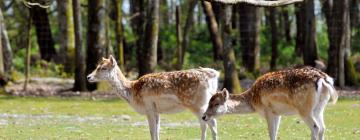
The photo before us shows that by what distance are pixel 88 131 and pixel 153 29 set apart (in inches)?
359

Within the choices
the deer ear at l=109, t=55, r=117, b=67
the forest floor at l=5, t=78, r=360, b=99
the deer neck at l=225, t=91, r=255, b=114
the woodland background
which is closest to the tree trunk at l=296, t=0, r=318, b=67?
the woodland background

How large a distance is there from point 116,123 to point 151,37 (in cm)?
751

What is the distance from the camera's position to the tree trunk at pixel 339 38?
24.4 m

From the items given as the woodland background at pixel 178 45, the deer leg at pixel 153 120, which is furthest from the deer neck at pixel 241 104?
the woodland background at pixel 178 45

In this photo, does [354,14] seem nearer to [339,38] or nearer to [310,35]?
[310,35]

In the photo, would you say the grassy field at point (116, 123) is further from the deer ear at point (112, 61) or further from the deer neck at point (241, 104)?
the deer neck at point (241, 104)

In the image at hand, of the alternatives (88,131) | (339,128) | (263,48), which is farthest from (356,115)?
(263,48)

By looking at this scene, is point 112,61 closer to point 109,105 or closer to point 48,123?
point 48,123

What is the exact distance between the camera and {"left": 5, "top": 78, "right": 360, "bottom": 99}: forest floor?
78.4 feet

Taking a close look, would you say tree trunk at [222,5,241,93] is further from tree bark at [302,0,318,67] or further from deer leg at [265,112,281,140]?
deer leg at [265,112,281,140]

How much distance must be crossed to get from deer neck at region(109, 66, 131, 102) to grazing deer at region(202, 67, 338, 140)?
5.13 ft

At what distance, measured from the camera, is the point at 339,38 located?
2447 cm

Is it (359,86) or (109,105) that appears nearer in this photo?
(109,105)

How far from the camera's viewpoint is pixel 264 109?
480 inches
